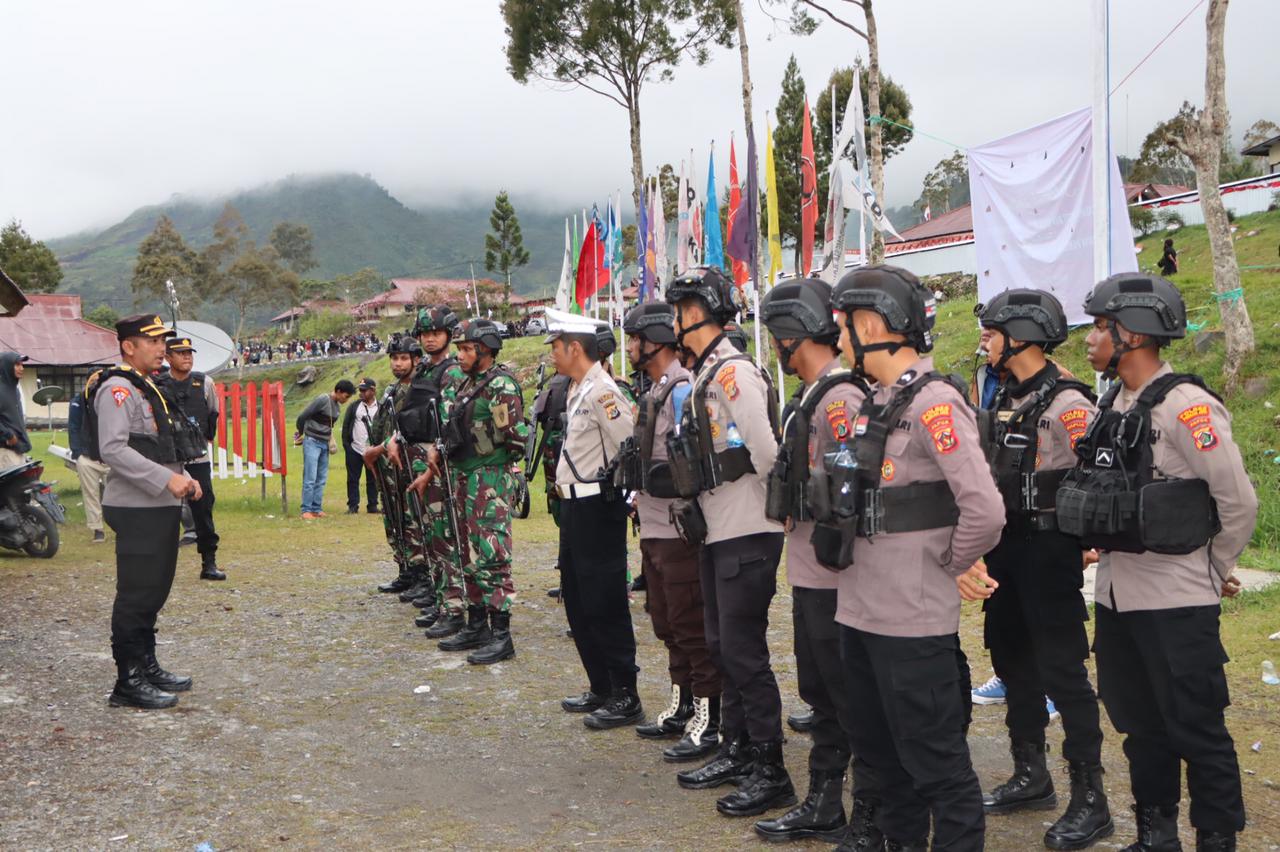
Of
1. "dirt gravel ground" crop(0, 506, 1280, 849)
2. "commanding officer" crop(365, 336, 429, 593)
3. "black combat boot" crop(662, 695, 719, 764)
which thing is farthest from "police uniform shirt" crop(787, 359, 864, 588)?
"commanding officer" crop(365, 336, 429, 593)

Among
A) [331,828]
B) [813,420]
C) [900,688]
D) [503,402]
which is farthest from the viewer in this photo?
[503,402]

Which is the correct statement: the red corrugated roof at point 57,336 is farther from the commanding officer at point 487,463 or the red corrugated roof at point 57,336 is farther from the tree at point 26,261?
the commanding officer at point 487,463

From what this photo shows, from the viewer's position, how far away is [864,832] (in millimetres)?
3902

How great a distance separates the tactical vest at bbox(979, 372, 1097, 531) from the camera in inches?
168

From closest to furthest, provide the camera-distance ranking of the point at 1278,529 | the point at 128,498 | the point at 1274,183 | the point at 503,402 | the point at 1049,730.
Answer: the point at 1049,730 < the point at 128,498 < the point at 503,402 < the point at 1278,529 < the point at 1274,183

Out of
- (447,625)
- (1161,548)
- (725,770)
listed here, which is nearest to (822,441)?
(1161,548)

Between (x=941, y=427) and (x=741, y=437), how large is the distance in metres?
1.31

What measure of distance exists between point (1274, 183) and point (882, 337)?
153 ft

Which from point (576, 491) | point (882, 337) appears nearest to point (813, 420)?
point (882, 337)

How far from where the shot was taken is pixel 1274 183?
41.4 meters

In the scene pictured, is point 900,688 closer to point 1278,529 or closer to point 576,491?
point 576,491

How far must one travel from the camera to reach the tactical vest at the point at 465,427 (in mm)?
6828

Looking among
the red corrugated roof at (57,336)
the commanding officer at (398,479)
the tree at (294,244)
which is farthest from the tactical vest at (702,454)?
the tree at (294,244)

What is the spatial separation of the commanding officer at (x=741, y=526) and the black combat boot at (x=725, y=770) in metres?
0.14
